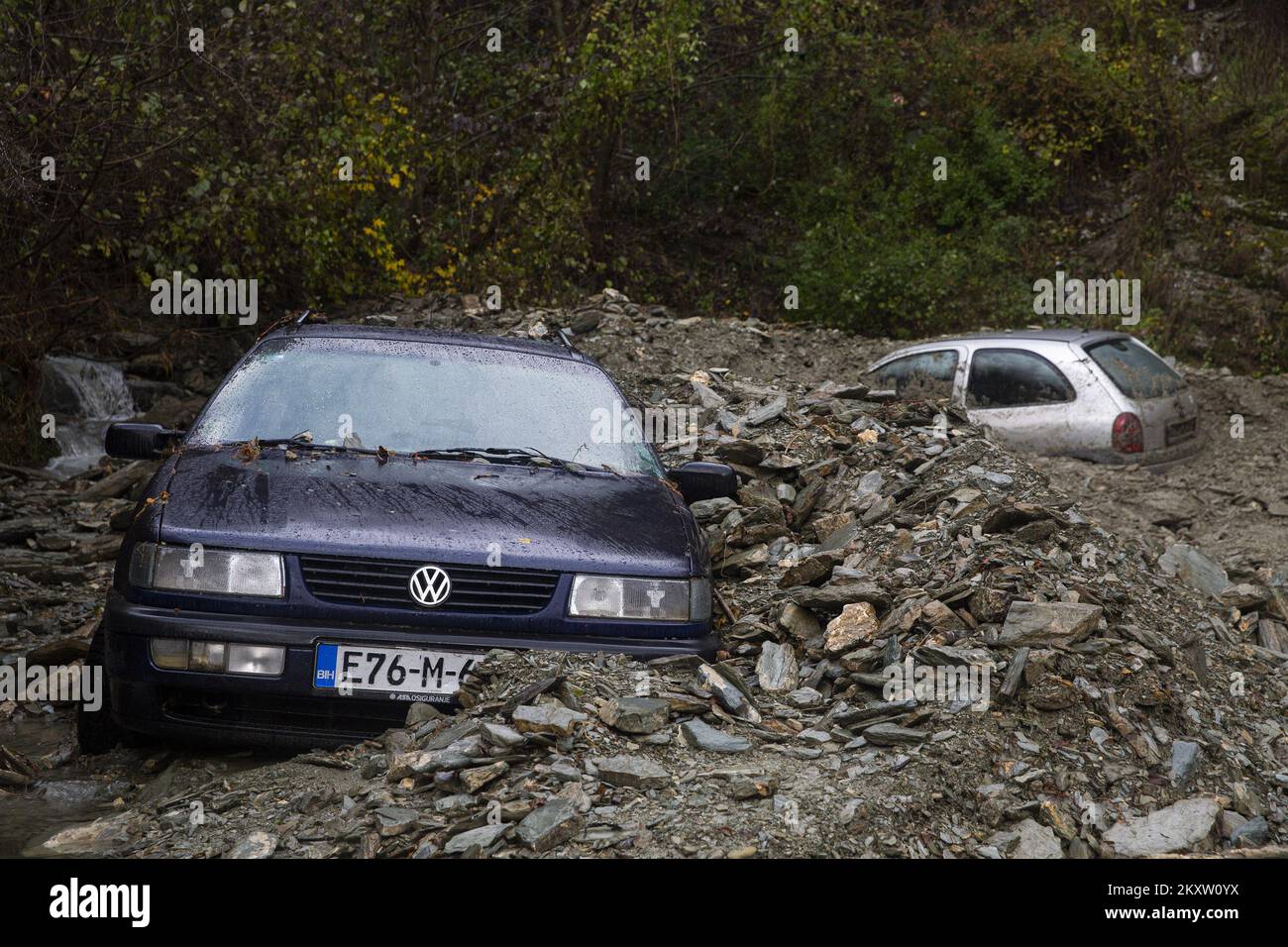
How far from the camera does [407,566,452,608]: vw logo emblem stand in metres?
4.03

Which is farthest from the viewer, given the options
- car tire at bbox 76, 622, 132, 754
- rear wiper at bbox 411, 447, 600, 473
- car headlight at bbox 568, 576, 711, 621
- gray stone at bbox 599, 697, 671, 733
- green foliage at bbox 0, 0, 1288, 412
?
green foliage at bbox 0, 0, 1288, 412

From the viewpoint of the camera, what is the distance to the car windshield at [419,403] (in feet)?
16.1

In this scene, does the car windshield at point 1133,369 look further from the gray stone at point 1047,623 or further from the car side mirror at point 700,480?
the car side mirror at point 700,480

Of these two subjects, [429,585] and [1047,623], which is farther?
[1047,623]

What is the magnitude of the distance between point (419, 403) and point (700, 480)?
1260mm

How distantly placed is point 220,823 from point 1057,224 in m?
18.7

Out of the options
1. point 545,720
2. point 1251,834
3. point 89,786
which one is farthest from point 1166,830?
point 89,786

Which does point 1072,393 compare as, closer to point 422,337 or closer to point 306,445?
point 422,337

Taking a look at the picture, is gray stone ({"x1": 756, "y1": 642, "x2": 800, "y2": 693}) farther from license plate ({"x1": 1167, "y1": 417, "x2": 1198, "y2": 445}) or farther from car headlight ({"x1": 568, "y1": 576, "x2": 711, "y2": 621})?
license plate ({"x1": 1167, "y1": 417, "x2": 1198, "y2": 445})

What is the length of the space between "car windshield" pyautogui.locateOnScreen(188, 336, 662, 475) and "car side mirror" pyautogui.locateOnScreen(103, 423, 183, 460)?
0.23m

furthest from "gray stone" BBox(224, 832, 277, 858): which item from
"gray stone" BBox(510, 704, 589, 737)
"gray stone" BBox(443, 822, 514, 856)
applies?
"gray stone" BBox(510, 704, 589, 737)

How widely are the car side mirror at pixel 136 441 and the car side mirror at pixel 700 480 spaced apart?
2154 mm

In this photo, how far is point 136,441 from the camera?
5.03 m

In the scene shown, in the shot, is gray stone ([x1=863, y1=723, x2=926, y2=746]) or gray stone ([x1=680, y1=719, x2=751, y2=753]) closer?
gray stone ([x1=680, y1=719, x2=751, y2=753])
